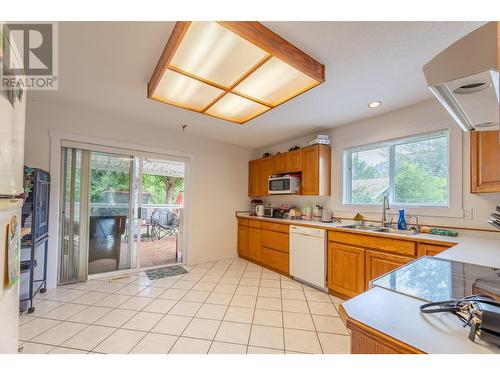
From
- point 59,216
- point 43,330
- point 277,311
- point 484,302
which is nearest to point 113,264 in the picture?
point 59,216

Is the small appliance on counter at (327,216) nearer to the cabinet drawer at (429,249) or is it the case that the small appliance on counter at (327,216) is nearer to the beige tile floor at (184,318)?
the beige tile floor at (184,318)

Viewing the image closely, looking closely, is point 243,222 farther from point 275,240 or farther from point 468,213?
point 468,213

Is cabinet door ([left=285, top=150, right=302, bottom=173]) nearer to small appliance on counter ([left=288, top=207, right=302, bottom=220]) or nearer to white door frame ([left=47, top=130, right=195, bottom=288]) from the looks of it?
small appliance on counter ([left=288, top=207, right=302, bottom=220])

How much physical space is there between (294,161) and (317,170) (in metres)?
0.51

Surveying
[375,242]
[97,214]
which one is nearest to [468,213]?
[375,242]

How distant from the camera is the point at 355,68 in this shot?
1861mm

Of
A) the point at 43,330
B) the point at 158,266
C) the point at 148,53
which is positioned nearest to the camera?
the point at 148,53

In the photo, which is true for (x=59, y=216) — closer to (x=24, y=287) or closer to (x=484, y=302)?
(x=24, y=287)

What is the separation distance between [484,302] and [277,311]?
77.0 inches

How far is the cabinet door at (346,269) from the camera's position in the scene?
244 centimetres

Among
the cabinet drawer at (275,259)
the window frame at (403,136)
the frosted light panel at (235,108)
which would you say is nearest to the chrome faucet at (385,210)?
the window frame at (403,136)

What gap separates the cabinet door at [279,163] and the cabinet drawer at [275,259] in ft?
4.71

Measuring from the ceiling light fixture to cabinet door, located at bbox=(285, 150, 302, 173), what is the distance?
1.23 metres

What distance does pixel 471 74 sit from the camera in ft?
1.94
